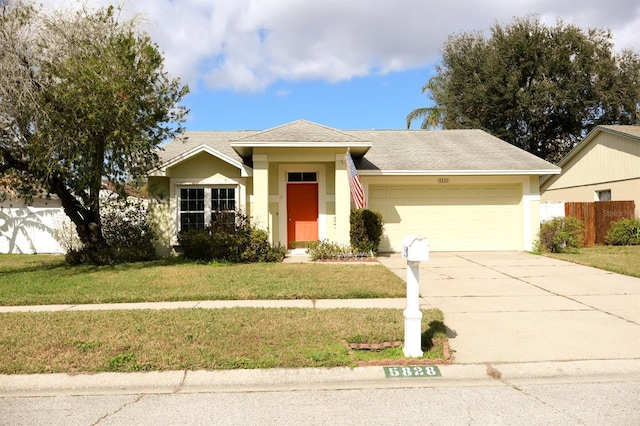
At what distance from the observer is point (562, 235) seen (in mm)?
15031

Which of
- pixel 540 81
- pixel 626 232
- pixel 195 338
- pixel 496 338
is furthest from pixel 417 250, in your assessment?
pixel 540 81

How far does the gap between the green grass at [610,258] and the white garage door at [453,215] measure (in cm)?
197

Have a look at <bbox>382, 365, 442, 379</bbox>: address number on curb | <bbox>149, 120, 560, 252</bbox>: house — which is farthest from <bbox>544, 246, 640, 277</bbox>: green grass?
<bbox>382, 365, 442, 379</bbox>: address number on curb

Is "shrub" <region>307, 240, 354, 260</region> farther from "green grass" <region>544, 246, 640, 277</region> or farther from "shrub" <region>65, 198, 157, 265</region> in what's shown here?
"green grass" <region>544, 246, 640, 277</region>

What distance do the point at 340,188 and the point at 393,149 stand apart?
414cm

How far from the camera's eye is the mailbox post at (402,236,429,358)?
5.34 m

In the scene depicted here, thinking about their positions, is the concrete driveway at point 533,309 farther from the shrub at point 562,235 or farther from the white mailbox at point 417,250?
the shrub at point 562,235

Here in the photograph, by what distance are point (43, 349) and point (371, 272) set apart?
23.4 feet

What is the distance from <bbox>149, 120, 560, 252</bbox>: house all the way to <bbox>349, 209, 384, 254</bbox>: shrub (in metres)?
0.24

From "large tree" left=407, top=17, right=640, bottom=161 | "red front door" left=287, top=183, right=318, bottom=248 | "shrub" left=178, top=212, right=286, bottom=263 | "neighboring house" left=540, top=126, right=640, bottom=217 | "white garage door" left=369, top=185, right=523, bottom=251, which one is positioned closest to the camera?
"shrub" left=178, top=212, right=286, bottom=263

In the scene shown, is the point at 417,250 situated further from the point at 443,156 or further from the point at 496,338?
the point at 443,156

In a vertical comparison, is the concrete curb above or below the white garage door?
below

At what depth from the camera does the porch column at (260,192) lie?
14.3 meters

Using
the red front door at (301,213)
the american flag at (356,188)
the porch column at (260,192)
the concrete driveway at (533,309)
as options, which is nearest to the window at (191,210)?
the porch column at (260,192)
